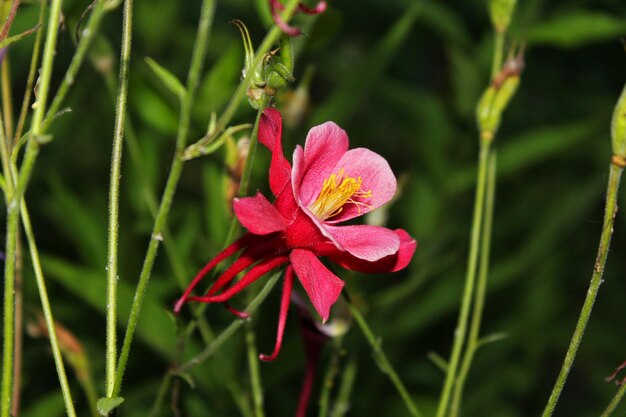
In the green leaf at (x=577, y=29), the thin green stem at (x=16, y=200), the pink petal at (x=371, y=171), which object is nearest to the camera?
the thin green stem at (x=16, y=200)

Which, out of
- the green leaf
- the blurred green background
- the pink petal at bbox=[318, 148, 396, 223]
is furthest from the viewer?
the green leaf

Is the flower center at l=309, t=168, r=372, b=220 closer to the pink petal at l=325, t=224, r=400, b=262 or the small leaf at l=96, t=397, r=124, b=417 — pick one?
the pink petal at l=325, t=224, r=400, b=262

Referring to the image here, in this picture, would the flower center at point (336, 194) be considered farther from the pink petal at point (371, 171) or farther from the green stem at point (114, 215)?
the green stem at point (114, 215)

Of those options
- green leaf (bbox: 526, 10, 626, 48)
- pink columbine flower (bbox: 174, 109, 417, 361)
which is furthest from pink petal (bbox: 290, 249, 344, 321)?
green leaf (bbox: 526, 10, 626, 48)

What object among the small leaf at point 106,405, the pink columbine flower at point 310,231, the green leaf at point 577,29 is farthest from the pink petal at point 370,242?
the green leaf at point 577,29

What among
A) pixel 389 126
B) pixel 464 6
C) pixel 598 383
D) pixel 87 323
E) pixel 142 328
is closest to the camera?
pixel 142 328

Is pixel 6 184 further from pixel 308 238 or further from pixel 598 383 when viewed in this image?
pixel 598 383

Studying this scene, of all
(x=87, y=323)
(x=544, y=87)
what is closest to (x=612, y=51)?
(x=544, y=87)
